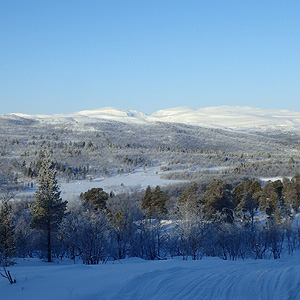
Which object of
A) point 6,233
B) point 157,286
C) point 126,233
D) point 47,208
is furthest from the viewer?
point 126,233

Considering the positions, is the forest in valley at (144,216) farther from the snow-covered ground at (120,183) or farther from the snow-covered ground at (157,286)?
the snow-covered ground at (157,286)

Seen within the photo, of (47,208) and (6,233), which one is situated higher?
(47,208)

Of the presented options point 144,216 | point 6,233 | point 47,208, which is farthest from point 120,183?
point 6,233

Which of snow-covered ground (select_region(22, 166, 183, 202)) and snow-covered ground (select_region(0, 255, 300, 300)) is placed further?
snow-covered ground (select_region(22, 166, 183, 202))

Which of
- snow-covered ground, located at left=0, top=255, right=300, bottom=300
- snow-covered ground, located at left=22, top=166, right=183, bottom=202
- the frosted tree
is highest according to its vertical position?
snow-covered ground, located at left=0, top=255, right=300, bottom=300

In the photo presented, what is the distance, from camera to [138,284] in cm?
902

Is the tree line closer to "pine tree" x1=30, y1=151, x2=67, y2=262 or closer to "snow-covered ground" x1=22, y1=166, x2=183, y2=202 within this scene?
"pine tree" x1=30, y1=151, x2=67, y2=262

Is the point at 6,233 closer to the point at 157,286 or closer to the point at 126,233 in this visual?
the point at 126,233

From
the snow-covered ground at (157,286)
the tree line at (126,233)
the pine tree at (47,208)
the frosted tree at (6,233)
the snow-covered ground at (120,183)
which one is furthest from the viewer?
the snow-covered ground at (120,183)

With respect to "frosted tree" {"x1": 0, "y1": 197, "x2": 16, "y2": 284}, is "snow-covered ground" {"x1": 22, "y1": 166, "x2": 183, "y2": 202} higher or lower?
lower

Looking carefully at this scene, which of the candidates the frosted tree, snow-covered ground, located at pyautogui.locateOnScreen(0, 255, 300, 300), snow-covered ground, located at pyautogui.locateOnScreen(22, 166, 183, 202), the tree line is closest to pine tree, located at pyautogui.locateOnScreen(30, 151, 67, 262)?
the tree line

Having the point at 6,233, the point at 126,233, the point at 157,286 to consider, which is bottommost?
the point at 126,233

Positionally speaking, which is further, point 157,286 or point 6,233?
point 6,233

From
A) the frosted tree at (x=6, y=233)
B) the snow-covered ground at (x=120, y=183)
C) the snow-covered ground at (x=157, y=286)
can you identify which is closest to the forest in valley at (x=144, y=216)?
the frosted tree at (x=6, y=233)
